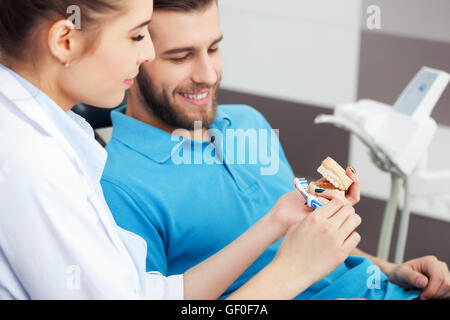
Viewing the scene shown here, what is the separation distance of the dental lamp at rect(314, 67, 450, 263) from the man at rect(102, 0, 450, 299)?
0.74ft

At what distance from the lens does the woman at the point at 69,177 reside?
55 centimetres

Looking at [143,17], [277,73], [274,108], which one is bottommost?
[274,108]

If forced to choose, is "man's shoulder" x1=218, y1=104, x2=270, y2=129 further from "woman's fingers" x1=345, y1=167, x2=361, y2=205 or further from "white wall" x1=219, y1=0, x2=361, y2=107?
"white wall" x1=219, y1=0, x2=361, y2=107

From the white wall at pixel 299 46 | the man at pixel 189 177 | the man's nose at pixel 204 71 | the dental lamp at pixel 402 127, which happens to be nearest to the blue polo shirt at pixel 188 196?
the man at pixel 189 177

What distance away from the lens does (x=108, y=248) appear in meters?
0.60

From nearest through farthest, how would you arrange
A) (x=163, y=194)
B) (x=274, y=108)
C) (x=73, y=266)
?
(x=73, y=266)
(x=163, y=194)
(x=274, y=108)

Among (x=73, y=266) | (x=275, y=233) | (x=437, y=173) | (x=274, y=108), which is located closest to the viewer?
(x=73, y=266)

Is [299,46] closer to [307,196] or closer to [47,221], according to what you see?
[307,196]

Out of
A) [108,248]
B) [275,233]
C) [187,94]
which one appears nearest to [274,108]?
[187,94]

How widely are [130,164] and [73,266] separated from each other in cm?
35

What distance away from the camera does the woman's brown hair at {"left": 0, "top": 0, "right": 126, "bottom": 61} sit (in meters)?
0.59

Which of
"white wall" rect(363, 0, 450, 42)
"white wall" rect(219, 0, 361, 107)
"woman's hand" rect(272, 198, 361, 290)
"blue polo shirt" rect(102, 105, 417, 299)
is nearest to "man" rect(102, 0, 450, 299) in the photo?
"blue polo shirt" rect(102, 105, 417, 299)
